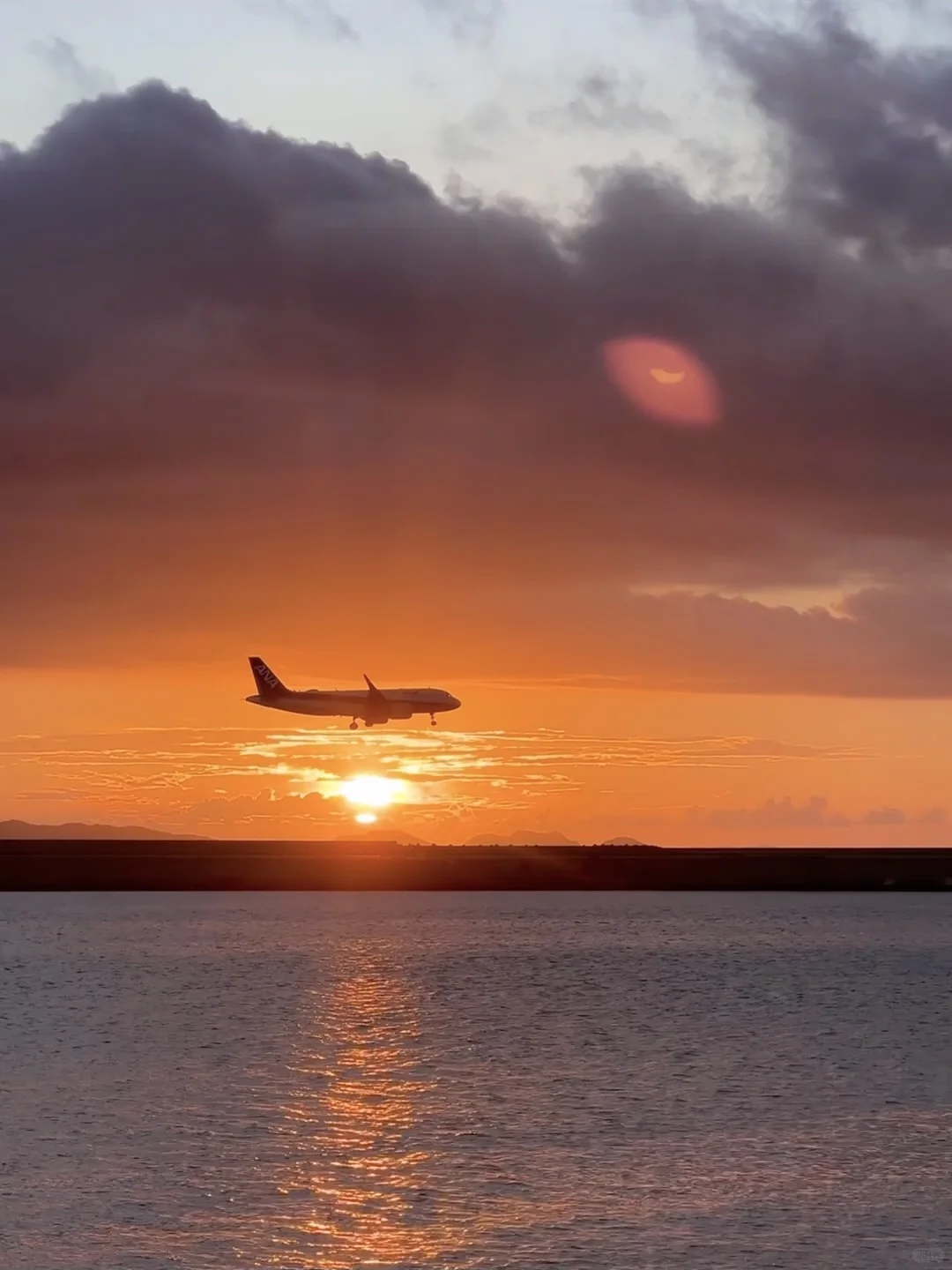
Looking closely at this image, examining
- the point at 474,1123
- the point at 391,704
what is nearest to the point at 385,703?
the point at 391,704

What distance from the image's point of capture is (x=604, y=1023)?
281ft

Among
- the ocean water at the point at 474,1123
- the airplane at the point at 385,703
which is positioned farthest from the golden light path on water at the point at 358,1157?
the airplane at the point at 385,703

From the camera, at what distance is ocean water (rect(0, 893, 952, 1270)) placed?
39.7 m

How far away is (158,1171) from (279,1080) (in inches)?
731

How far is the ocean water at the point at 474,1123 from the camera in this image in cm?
3972

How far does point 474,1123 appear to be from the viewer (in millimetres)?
55562

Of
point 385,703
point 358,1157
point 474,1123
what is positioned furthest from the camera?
point 385,703

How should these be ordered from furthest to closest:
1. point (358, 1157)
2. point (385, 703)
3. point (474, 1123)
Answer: point (385, 703)
point (474, 1123)
point (358, 1157)

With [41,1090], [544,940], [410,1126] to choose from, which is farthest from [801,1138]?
[544,940]

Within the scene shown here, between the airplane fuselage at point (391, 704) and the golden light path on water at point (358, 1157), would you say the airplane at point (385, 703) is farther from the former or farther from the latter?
the golden light path on water at point (358, 1157)

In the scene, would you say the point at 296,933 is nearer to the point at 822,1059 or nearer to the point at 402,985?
the point at 402,985

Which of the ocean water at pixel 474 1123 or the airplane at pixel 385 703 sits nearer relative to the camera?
the ocean water at pixel 474 1123

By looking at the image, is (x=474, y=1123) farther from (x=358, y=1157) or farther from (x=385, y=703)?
(x=385, y=703)

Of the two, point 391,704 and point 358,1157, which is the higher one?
point 391,704
